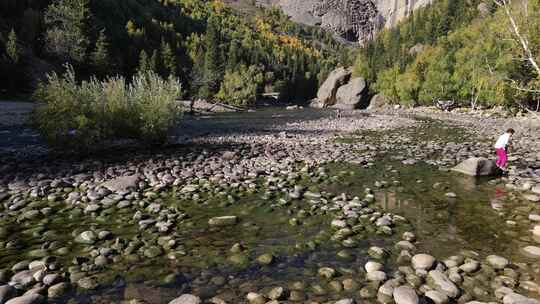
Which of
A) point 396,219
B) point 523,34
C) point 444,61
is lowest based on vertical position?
point 396,219

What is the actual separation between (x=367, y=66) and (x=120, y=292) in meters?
133

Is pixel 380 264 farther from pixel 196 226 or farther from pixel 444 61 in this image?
pixel 444 61

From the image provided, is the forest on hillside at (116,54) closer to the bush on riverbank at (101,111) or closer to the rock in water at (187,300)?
the bush on riverbank at (101,111)

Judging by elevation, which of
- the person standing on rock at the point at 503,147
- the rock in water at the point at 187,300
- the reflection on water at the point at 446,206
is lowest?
the reflection on water at the point at 446,206

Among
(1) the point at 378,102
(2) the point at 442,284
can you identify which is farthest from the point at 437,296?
(1) the point at 378,102

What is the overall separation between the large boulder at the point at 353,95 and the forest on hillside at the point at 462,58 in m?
5.48

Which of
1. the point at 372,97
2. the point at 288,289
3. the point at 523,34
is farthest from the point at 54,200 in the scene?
the point at 372,97

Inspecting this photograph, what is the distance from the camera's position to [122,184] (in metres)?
11.1

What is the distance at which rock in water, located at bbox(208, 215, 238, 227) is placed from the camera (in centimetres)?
833

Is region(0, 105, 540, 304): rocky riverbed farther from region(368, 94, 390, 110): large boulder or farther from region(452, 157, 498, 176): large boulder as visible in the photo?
region(368, 94, 390, 110): large boulder

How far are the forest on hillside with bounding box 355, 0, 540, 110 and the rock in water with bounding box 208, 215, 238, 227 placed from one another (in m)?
7.68

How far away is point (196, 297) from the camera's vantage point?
Result: 511 cm

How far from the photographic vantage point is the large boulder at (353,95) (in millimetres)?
109500

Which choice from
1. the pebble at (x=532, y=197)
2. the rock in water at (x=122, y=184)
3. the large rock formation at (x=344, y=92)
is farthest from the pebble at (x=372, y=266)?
the large rock formation at (x=344, y=92)
